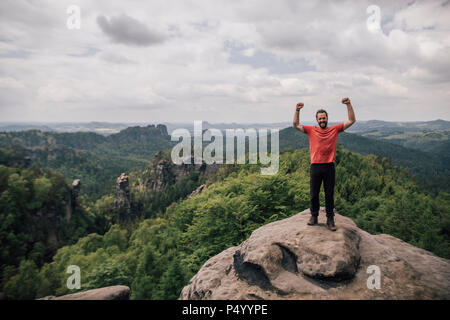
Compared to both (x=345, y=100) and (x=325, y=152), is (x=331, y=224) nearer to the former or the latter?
(x=325, y=152)

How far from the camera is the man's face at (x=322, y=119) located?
288 inches

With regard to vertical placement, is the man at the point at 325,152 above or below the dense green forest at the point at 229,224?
above

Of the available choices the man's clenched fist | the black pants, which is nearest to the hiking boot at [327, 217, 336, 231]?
the black pants

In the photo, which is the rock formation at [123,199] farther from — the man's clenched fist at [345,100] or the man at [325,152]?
the man's clenched fist at [345,100]

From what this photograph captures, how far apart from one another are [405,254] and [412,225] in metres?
27.5

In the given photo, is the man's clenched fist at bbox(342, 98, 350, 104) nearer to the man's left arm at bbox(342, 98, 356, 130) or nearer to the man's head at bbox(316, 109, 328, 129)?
the man's left arm at bbox(342, 98, 356, 130)

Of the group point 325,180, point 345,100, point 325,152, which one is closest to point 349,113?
point 345,100

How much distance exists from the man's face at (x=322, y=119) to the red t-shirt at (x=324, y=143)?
121mm

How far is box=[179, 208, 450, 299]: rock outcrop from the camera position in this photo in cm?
590

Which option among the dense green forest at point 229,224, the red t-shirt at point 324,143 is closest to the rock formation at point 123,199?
the dense green forest at point 229,224

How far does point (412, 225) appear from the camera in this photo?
2911cm

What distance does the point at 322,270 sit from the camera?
610 cm
